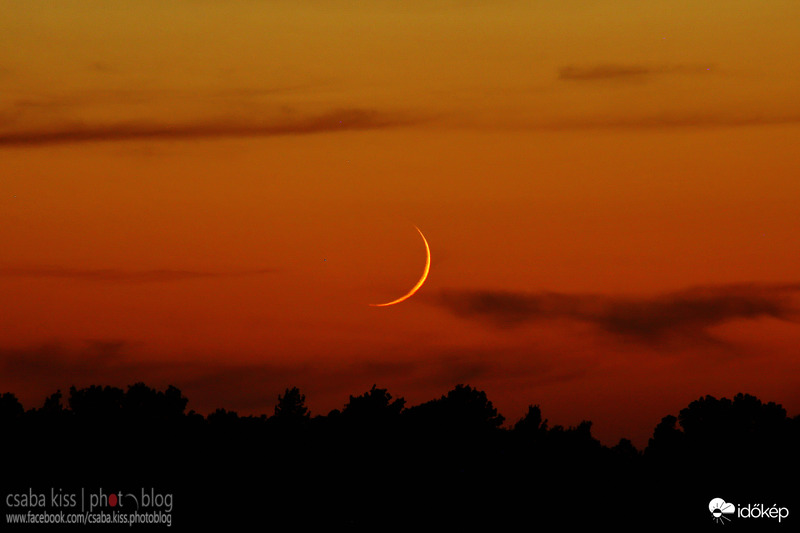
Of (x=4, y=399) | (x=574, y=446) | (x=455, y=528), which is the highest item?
(x=4, y=399)

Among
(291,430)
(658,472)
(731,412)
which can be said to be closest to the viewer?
(658,472)

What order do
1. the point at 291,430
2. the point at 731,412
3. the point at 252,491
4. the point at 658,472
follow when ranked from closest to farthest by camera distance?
1. the point at 252,491
2. the point at 658,472
3. the point at 291,430
4. the point at 731,412

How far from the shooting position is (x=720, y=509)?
11525cm

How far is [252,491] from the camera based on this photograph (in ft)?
361

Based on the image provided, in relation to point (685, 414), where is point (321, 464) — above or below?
below

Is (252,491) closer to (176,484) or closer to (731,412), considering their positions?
(176,484)

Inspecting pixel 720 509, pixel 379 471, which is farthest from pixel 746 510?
pixel 379 471

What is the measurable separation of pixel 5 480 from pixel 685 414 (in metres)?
94.0

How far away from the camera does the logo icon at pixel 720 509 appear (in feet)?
369

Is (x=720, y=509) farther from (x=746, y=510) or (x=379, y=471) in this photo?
(x=379, y=471)

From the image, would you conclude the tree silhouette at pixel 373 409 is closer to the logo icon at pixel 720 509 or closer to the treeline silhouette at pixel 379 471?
the treeline silhouette at pixel 379 471

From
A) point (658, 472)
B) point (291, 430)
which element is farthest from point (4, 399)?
point (658, 472)

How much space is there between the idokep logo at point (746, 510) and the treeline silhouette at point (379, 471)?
1392 millimetres

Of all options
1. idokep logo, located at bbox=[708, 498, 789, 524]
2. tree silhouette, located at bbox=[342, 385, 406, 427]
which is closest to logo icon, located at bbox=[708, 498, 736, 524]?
idokep logo, located at bbox=[708, 498, 789, 524]
